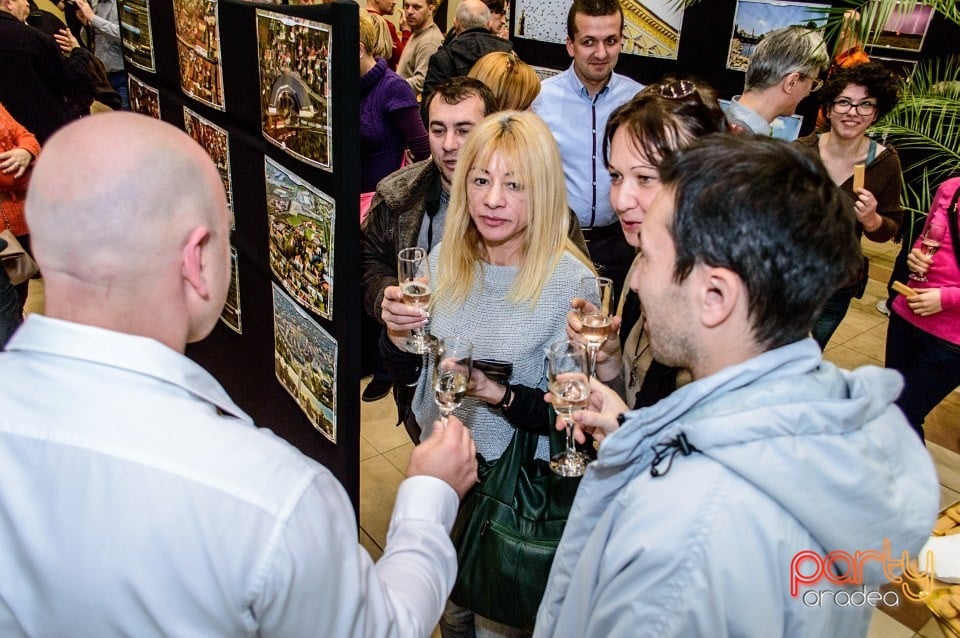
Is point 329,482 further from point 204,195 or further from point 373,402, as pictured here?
point 373,402

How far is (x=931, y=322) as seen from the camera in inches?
121

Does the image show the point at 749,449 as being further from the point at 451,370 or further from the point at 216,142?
the point at 216,142

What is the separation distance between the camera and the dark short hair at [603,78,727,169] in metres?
1.82

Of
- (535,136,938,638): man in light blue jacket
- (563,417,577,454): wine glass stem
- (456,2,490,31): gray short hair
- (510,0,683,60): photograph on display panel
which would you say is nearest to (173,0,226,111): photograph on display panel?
(563,417,577,454): wine glass stem

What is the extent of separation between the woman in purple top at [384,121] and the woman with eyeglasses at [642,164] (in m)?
1.78

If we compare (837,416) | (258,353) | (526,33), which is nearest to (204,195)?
(837,416)

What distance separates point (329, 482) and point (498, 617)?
41.0 inches

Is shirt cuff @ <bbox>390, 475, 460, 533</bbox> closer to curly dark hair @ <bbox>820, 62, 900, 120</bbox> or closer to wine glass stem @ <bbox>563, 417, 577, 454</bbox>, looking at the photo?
wine glass stem @ <bbox>563, 417, 577, 454</bbox>

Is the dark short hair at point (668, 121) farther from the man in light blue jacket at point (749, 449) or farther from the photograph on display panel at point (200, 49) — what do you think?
the photograph on display panel at point (200, 49)

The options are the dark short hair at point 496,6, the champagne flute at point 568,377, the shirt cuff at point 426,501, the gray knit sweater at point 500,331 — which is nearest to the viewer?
the shirt cuff at point 426,501

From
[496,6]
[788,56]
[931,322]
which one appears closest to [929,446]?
[931,322]

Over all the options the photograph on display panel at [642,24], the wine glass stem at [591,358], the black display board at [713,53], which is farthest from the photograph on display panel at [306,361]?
the photograph on display panel at [642,24]

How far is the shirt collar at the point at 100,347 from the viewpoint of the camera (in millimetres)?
970

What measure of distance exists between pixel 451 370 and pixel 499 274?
20.4 inches
